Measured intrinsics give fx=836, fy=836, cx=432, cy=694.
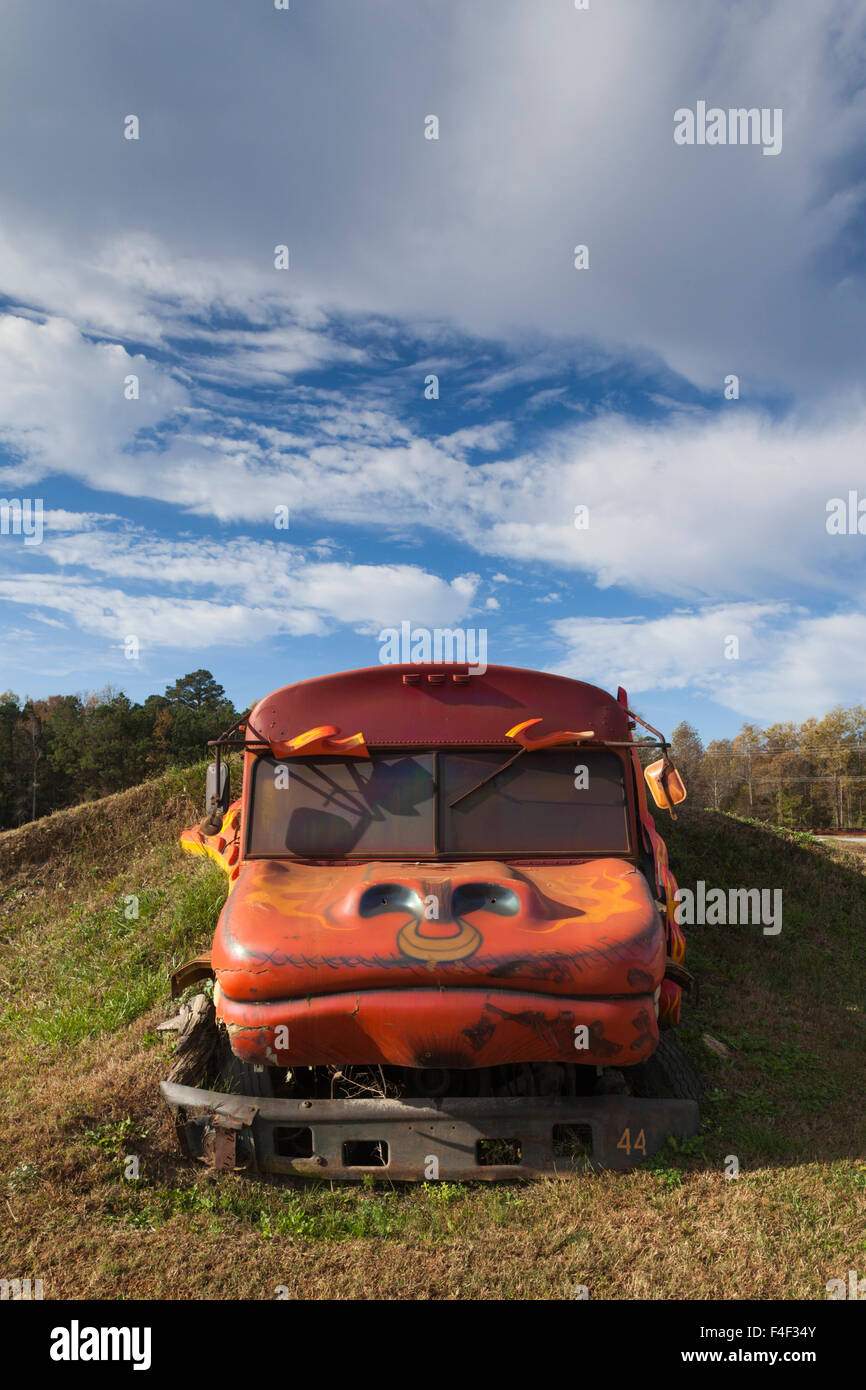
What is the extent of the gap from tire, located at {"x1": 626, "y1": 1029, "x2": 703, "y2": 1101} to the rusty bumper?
65 cm

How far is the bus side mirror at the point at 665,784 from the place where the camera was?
194 inches

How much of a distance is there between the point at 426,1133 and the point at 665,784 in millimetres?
2327

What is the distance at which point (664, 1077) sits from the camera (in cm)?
499

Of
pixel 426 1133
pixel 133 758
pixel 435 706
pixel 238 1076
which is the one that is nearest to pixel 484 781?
pixel 435 706

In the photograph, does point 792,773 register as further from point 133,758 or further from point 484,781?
point 484,781

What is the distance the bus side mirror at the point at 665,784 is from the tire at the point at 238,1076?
2.63 m

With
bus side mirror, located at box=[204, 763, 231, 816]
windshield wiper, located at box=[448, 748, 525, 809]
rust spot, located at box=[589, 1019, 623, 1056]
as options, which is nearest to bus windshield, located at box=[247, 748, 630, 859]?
windshield wiper, located at box=[448, 748, 525, 809]

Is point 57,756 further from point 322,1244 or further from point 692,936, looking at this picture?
point 322,1244

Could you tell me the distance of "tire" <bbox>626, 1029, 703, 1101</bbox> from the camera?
4.92 metres

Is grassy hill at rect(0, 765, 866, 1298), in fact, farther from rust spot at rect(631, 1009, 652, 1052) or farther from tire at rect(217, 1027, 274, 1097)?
rust spot at rect(631, 1009, 652, 1052)
